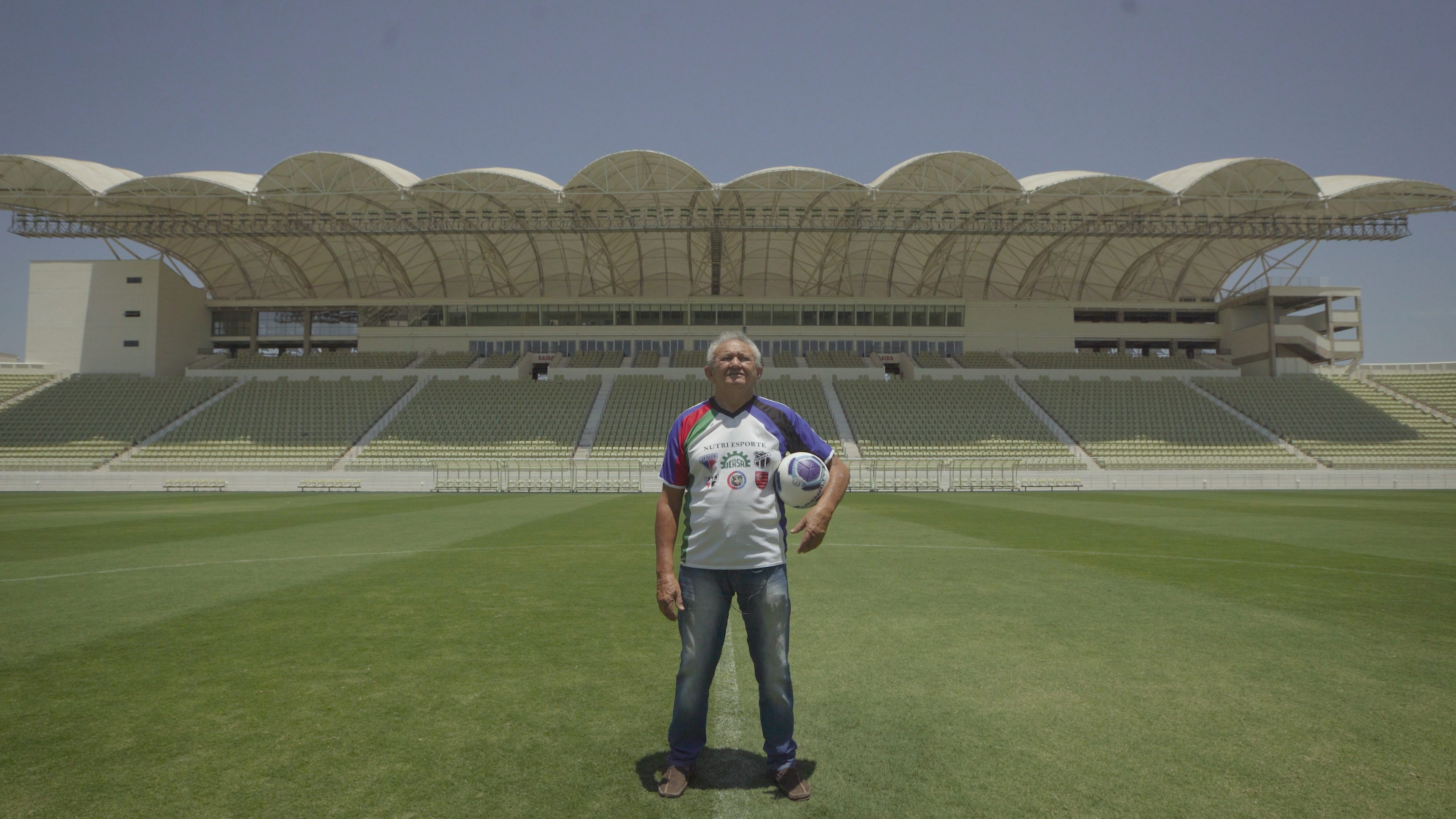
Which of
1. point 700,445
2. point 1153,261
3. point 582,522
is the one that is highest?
point 1153,261

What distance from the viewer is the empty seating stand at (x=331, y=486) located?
3142 centimetres

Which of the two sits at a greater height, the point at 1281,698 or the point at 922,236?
the point at 922,236

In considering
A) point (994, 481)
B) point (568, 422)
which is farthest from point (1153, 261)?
point (568, 422)

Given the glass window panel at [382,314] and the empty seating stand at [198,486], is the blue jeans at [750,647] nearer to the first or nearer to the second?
the empty seating stand at [198,486]

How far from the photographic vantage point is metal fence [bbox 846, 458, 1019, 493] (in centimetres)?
3150

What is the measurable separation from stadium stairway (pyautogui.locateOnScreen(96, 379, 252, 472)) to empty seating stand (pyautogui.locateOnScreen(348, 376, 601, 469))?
11066 mm

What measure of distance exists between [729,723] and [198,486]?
34734 mm

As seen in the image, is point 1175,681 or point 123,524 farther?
point 123,524

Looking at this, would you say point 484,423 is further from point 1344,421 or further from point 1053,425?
point 1344,421

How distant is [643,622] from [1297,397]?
5001 centimetres

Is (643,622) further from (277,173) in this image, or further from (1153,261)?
(1153,261)

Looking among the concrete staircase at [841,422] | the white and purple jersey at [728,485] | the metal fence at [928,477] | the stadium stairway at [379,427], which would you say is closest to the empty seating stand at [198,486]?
the stadium stairway at [379,427]

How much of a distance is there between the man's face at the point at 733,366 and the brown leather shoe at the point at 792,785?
1872 millimetres

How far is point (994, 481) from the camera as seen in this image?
105 ft
